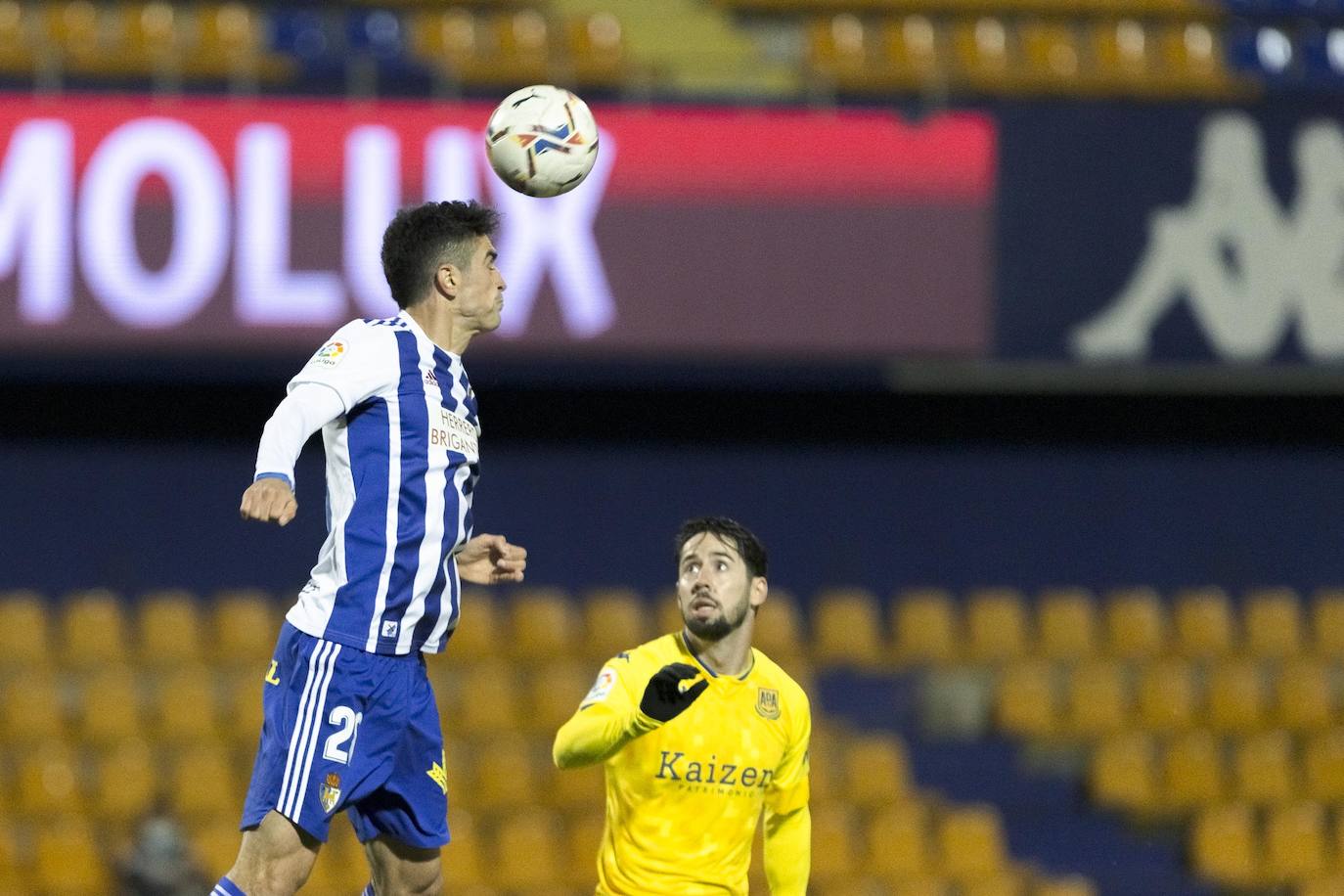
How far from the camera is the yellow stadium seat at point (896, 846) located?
31.8 feet

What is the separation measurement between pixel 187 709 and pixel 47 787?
85 centimetres

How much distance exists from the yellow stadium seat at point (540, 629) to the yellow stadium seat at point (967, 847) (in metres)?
2.48

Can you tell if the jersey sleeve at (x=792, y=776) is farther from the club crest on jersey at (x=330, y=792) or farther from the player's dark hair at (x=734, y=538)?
the club crest on jersey at (x=330, y=792)

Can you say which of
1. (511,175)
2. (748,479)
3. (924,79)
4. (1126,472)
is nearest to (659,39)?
(924,79)

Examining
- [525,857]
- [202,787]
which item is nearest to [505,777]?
[525,857]

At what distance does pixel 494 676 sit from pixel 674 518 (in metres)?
2.80

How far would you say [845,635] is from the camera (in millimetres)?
12250

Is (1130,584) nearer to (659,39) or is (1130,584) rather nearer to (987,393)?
(987,393)

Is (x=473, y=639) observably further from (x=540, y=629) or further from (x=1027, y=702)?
(x=1027, y=702)

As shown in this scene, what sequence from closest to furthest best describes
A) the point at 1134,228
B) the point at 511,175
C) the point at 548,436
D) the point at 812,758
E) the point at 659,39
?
1. the point at 511,175
2. the point at 812,758
3. the point at 1134,228
4. the point at 548,436
5. the point at 659,39

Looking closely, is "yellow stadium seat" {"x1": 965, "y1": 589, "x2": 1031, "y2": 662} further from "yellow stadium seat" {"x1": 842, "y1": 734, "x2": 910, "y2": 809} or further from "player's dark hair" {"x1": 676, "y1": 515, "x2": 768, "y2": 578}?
"player's dark hair" {"x1": 676, "y1": 515, "x2": 768, "y2": 578}

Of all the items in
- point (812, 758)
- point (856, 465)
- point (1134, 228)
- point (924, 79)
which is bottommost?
point (812, 758)

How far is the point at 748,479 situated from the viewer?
13.3 m

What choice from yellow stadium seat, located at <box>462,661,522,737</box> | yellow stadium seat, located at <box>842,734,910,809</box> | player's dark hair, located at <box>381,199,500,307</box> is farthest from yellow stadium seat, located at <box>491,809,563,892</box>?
player's dark hair, located at <box>381,199,500,307</box>
